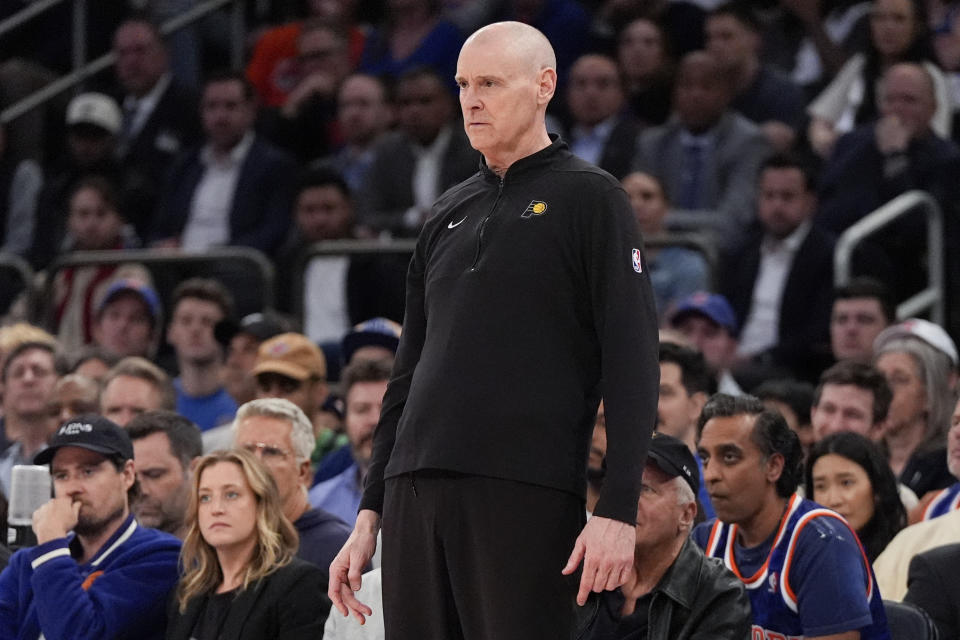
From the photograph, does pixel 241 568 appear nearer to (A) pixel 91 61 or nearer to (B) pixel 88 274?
(B) pixel 88 274

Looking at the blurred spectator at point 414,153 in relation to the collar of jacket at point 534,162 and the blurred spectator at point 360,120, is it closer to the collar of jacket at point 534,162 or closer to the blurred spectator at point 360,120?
the blurred spectator at point 360,120

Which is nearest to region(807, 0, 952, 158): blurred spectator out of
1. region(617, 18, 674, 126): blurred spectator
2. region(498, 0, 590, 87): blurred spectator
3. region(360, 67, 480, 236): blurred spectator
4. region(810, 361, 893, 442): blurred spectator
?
region(617, 18, 674, 126): blurred spectator

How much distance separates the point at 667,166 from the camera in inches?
374

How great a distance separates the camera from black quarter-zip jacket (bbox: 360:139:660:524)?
314cm

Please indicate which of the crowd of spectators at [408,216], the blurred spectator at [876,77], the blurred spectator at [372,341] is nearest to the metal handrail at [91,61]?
the crowd of spectators at [408,216]

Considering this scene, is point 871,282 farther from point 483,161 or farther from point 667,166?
point 483,161

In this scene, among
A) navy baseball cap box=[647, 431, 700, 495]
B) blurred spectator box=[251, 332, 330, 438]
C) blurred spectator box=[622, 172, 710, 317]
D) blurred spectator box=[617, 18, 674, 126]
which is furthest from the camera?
blurred spectator box=[617, 18, 674, 126]

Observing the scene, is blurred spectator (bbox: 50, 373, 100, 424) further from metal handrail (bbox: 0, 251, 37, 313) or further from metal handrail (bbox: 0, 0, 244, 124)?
metal handrail (bbox: 0, 0, 244, 124)

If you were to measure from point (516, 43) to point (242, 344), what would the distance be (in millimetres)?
5175

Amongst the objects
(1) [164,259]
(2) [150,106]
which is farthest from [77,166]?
(1) [164,259]

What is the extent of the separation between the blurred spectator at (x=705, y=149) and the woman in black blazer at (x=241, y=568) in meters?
4.46

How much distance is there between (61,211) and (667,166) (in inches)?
148

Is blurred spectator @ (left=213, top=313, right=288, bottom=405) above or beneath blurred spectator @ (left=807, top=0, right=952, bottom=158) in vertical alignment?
beneath

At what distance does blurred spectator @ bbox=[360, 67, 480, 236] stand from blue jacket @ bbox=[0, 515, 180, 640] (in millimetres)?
4548
